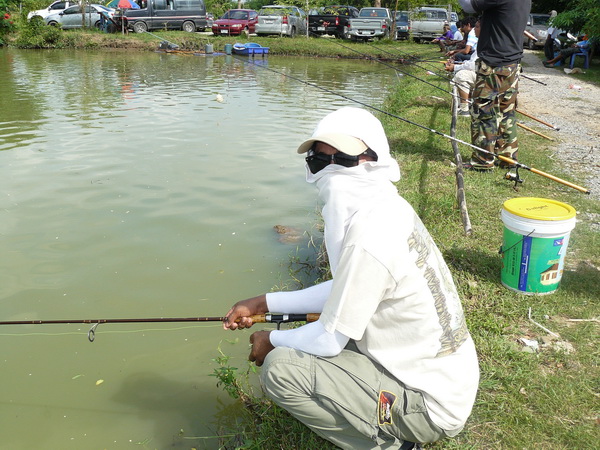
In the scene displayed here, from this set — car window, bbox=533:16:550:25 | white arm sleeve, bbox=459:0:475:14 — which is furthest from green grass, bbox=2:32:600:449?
car window, bbox=533:16:550:25

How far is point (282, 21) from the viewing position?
1158 inches

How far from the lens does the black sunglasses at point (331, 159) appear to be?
2.30 m

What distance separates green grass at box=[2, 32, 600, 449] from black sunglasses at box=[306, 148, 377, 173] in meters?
1.30

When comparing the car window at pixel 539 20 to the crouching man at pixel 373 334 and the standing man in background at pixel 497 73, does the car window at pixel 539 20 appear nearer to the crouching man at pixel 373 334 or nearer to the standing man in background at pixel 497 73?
the standing man in background at pixel 497 73

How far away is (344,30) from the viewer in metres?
30.8

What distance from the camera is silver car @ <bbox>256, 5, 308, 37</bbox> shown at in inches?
1163

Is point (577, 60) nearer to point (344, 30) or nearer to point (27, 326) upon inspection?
point (344, 30)

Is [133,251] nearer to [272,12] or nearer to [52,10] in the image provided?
[272,12]

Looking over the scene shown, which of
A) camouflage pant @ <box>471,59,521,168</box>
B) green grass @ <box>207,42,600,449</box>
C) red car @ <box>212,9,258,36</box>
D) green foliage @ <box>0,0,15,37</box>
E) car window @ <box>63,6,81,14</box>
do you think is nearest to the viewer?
green grass @ <box>207,42,600,449</box>

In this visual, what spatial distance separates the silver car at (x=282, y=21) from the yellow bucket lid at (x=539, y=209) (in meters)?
27.5

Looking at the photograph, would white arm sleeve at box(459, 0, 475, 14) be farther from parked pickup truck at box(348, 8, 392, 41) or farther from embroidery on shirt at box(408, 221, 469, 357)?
parked pickup truck at box(348, 8, 392, 41)

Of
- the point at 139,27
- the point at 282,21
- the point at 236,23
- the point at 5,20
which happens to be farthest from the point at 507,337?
the point at 5,20

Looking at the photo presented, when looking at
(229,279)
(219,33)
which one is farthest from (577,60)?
(229,279)

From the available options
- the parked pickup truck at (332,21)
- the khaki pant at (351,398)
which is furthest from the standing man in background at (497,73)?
the parked pickup truck at (332,21)
